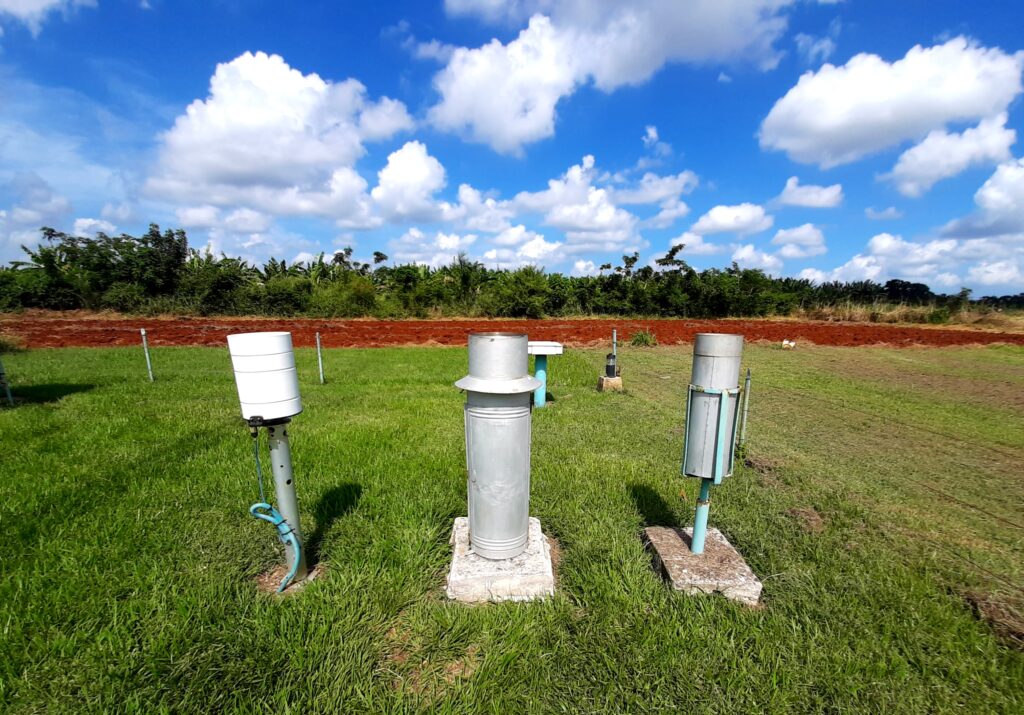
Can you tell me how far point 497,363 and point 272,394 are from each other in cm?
120

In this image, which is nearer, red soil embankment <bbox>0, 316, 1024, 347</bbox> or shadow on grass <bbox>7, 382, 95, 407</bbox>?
shadow on grass <bbox>7, 382, 95, 407</bbox>

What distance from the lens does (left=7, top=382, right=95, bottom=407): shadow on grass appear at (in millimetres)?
6485

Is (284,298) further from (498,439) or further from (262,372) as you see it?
(498,439)

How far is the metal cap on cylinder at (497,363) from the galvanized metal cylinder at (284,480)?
41.0 inches

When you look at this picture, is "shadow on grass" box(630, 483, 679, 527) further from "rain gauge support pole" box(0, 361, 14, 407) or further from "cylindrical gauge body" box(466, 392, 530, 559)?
"rain gauge support pole" box(0, 361, 14, 407)

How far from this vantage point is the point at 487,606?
2.32 meters

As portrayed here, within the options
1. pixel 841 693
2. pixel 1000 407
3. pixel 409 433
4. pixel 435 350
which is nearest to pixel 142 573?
pixel 409 433

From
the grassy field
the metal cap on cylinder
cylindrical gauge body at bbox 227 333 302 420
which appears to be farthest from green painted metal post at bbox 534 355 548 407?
cylindrical gauge body at bbox 227 333 302 420

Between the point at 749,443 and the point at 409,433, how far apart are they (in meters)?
4.27

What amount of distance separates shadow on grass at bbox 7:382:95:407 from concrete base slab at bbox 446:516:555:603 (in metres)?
7.78

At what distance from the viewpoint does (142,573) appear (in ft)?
7.98

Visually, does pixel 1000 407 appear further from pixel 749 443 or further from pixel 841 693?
pixel 841 693

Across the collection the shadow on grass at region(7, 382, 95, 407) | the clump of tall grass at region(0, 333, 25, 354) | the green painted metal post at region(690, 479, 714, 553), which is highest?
the green painted metal post at region(690, 479, 714, 553)

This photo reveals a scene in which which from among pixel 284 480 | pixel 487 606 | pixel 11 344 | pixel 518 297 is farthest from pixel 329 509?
pixel 518 297
